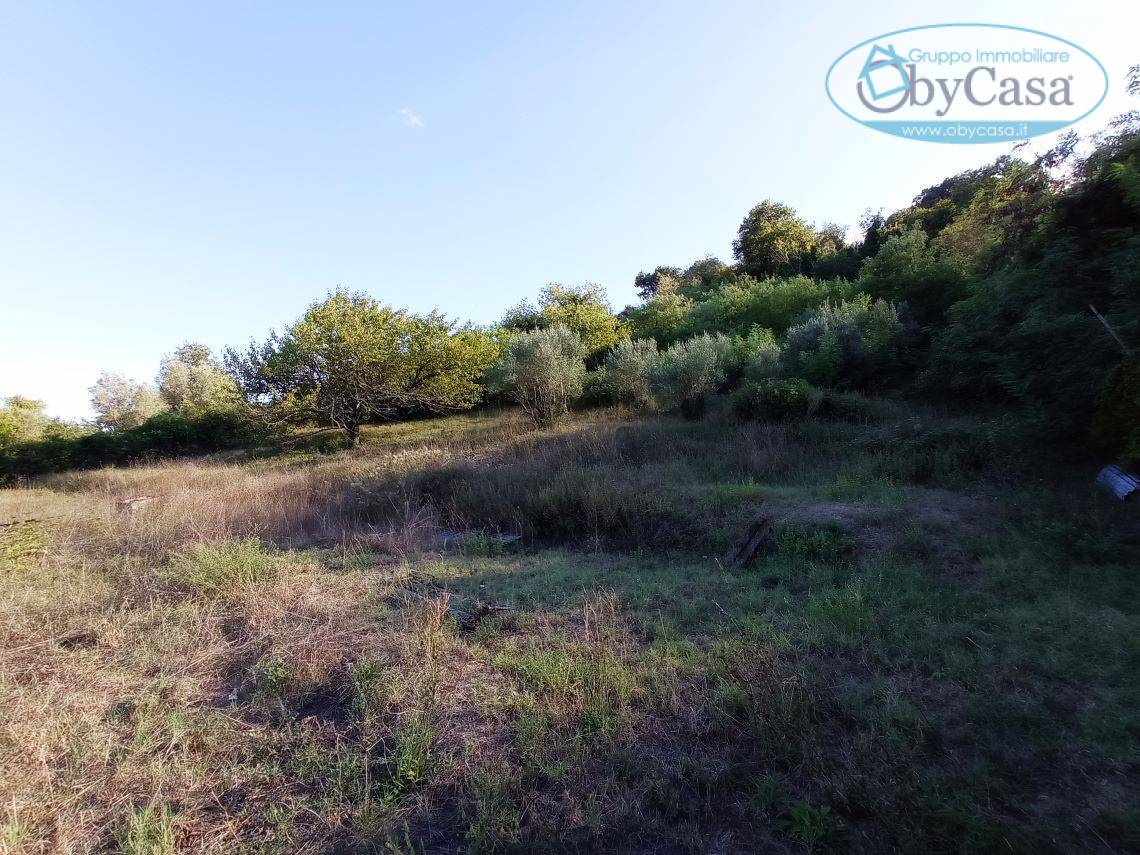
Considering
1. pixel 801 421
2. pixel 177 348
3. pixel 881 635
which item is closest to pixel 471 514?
pixel 881 635

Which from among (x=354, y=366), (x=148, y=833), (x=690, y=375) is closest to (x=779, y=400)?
(x=690, y=375)

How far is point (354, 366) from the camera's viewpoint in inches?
727

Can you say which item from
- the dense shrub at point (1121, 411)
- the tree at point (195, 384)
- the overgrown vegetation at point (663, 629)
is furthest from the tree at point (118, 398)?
the dense shrub at point (1121, 411)

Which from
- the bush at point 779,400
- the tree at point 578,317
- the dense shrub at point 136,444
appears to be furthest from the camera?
the tree at point 578,317

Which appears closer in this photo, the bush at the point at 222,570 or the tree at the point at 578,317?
the bush at the point at 222,570

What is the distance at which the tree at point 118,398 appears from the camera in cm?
3466

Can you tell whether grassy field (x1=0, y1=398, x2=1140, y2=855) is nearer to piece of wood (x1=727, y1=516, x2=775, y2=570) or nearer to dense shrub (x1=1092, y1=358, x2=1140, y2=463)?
piece of wood (x1=727, y1=516, x2=775, y2=570)

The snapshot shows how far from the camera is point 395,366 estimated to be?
758 inches

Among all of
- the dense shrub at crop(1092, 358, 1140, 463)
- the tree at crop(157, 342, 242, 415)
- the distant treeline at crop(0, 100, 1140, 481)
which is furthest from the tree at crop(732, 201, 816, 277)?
the tree at crop(157, 342, 242, 415)

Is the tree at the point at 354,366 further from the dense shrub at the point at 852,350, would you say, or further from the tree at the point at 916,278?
the tree at the point at 916,278

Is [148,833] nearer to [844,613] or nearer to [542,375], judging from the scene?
[844,613]

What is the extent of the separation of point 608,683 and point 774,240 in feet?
115

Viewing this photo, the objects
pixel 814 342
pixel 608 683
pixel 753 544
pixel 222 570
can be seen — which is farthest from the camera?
pixel 814 342

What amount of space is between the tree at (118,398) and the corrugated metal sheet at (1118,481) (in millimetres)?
44550
